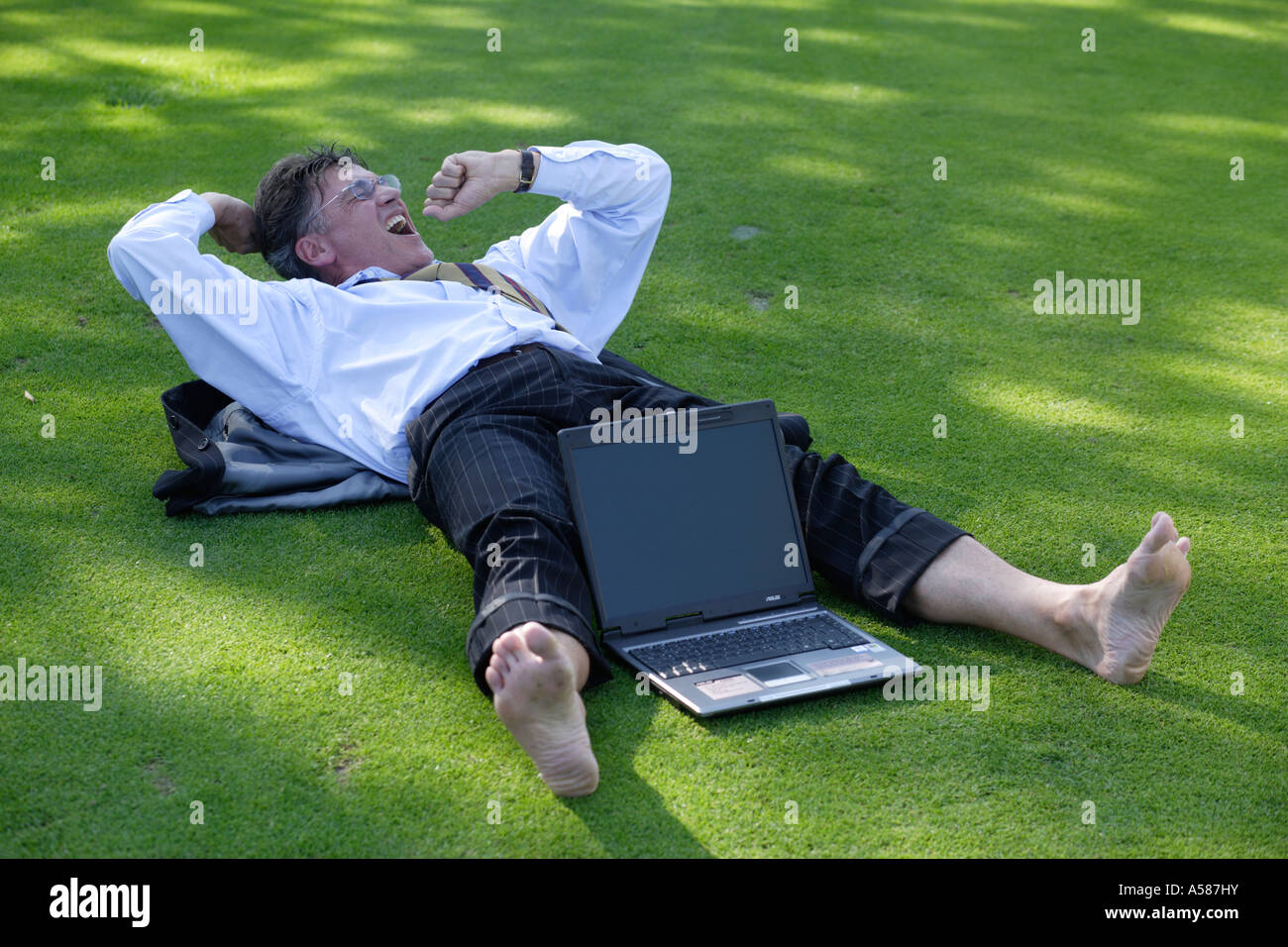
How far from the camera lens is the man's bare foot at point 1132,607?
2.07 meters

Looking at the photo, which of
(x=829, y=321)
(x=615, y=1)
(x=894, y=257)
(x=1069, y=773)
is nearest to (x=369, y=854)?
(x=1069, y=773)

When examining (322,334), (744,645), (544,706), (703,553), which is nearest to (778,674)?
(744,645)

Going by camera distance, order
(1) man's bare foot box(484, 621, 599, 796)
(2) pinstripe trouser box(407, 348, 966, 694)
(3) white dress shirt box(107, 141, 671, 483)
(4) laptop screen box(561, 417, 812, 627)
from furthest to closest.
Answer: (3) white dress shirt box(107, 141, 671, 483) → (4) laptop screen box(561, 417, 812, 627) → (2) pinstripe trouser box(407, 348, 966, 694) → (1) man's bare foot box(484, 621, 599, 796)

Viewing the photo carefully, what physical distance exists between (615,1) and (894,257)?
323 centimetres

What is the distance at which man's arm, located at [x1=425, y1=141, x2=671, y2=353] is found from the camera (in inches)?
124

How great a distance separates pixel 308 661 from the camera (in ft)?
7.60

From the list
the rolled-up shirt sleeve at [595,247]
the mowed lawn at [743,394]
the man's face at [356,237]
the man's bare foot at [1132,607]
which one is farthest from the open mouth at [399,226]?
the man's bare foot at [1132,607]

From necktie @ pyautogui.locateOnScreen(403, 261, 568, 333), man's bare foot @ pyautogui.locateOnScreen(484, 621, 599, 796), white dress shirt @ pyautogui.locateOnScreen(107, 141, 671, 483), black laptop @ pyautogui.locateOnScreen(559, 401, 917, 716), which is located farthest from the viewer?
necktie @ pyautogui.locateOnScreen(403, 261, 568, 333)

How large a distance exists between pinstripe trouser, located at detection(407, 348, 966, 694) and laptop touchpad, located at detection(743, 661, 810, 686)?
0.27 metres

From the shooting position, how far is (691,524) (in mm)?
2477

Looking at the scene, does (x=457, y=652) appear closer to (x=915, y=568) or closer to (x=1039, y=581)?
(x=915, y=568)

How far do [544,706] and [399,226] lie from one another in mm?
1693

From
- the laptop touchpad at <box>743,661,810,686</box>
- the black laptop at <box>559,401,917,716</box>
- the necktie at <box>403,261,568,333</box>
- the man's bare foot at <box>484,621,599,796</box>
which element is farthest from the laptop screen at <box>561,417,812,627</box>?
the necktie at <box>403,261,568,333</box>

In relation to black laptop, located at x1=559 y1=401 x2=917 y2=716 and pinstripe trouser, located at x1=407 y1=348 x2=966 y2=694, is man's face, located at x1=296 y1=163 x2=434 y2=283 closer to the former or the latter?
pinstripe trouser, located at x1=407 y1=348 x2=966 y2=694
